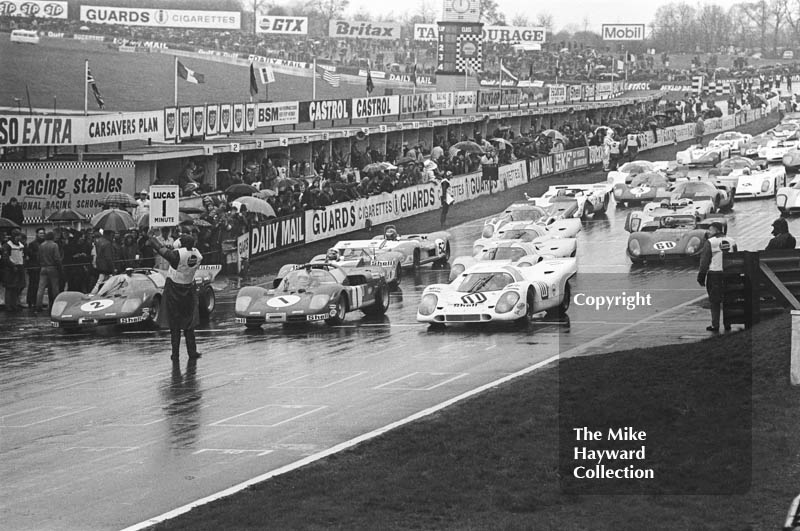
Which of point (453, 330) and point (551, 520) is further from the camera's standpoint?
point (453, 330)

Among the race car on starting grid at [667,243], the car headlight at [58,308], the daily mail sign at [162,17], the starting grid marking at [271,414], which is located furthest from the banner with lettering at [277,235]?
the daily mail sign at [162,17]

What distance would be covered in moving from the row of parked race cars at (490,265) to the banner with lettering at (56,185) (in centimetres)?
386

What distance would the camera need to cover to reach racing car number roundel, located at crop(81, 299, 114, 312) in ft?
77.3

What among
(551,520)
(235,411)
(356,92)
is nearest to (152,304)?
(235,411)

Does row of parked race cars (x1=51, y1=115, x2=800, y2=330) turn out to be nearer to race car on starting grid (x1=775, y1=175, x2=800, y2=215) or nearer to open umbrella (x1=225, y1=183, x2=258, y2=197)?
race car on starting grid (x1=775, y1=175, x2=800, y2=215)

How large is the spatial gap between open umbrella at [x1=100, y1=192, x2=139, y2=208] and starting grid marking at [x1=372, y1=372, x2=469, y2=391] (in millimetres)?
14674

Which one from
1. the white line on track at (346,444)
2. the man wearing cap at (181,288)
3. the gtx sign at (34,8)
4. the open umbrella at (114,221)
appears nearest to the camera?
the white line on track at (346,444)

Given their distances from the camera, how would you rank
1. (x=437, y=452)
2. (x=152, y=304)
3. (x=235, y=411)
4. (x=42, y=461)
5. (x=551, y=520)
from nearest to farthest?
(x=551, y=520) < (x=437, y=452) < (x=42, y=461) < (x=235, y=411) < (x=152, y=304)

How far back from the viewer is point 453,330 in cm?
2266

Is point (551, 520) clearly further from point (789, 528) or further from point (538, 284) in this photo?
point (538, 284)

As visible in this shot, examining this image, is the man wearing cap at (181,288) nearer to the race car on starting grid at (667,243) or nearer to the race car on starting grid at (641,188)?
the race car on starting grid at (667,243)

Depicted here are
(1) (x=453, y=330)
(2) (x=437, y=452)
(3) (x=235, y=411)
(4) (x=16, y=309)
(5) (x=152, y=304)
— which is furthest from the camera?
(4) (x=16, y=309)

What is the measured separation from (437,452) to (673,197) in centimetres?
2711

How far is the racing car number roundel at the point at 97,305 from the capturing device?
2355 cm
